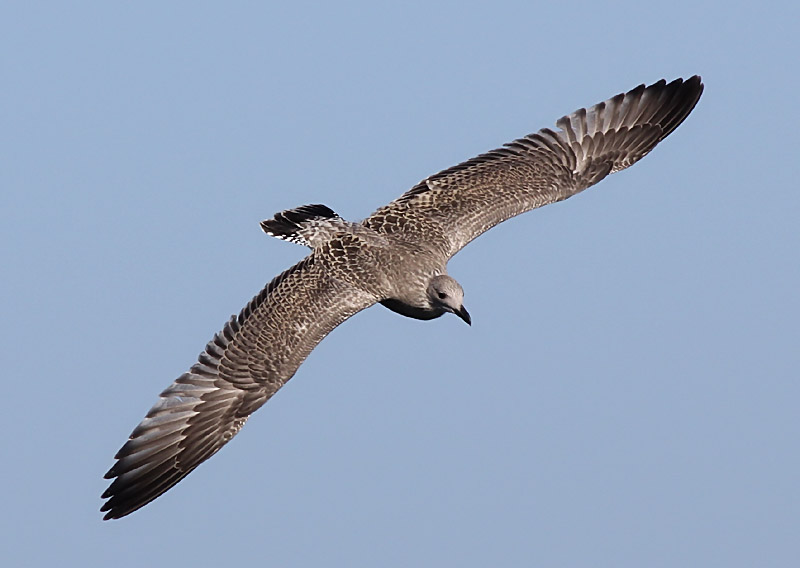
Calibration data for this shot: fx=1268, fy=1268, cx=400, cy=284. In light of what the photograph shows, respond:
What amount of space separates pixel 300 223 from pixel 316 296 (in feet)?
4.69

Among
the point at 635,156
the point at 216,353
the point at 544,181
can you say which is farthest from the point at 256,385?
the point at 635,156

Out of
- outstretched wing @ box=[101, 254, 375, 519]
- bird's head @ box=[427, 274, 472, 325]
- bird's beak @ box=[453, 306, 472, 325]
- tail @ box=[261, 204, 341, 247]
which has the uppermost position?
tail @ box=[261, 204, 341, 247]

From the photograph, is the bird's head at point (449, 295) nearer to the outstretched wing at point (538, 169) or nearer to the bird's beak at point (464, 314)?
the bird's beak at point (464, 314)

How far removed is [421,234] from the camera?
14.2m

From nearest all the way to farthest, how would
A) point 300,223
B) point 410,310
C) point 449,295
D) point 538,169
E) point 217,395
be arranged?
point 217,395 → point 449,295 → point 410,310 → point 300,223 → point 538,169

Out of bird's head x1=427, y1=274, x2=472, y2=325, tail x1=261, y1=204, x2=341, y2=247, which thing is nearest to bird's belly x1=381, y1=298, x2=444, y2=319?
bird's head x1=427, y1=274, x2=472, y2=325

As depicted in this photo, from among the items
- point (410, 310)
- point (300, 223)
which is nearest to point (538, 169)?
point (410, 310)

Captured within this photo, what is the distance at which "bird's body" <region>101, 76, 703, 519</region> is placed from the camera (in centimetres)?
1326

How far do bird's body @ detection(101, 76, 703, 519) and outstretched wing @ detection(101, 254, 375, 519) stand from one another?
0.4 inches

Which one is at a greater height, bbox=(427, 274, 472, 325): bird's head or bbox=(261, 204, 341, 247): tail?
bbox=(261, 204, 341, 247): tail

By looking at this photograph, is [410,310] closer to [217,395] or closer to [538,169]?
[217,395]

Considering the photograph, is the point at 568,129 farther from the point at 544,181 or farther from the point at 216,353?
the point at 216,353

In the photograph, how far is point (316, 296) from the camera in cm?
1348

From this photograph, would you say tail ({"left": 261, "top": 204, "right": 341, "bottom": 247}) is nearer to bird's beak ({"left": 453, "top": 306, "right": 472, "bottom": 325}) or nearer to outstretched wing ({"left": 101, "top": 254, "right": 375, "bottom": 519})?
outstretched wing ({"left": 101, "top": 254, "right": 375, "bottom": 519})
